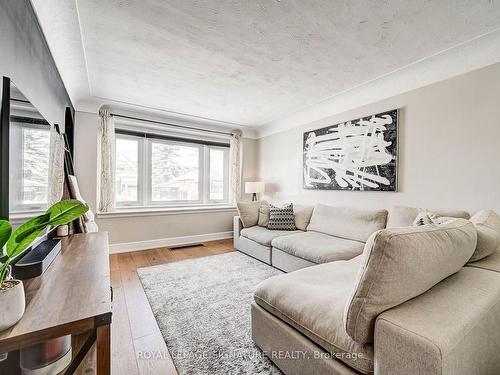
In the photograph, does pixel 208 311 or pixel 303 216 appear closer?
pixel 208 311

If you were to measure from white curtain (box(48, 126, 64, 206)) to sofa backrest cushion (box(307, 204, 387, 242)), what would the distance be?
3.04 m

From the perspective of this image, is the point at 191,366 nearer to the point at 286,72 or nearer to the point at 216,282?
the point at 216,282

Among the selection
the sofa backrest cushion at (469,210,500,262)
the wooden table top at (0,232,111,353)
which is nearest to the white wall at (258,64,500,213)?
the sofa backrest cushion at (469,210,500,262)

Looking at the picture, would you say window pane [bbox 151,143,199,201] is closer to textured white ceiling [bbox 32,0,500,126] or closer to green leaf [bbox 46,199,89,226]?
textured white ceiling [bbox 32,0,500,126]

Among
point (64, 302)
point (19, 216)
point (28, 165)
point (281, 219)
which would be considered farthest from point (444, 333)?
point (281, 219)

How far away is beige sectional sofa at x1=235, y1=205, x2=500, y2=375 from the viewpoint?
2.60 ft

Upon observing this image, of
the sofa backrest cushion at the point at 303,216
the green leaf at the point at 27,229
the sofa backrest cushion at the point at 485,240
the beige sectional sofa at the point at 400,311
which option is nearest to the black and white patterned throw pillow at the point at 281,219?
the sofa backrest cushion at the point at 303,216

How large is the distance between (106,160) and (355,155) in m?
3.73

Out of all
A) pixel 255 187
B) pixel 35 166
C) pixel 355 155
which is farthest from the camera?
pixel 255 187

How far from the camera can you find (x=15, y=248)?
31.3 inches

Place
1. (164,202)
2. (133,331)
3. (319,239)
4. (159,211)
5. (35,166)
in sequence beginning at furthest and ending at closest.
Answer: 1. (164,202)
2. (159,211)
3. (319,239)
4. (133,331)
5. (35,166)

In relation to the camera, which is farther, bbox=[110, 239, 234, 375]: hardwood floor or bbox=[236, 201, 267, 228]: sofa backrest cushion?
bbox=[236, 201, 267, 228]: sofa backrest cushion

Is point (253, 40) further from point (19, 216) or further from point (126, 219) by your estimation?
point (126, 219)

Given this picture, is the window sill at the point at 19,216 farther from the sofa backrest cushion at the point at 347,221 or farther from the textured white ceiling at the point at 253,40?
the sofa backrest cushion at the point at 347,221
